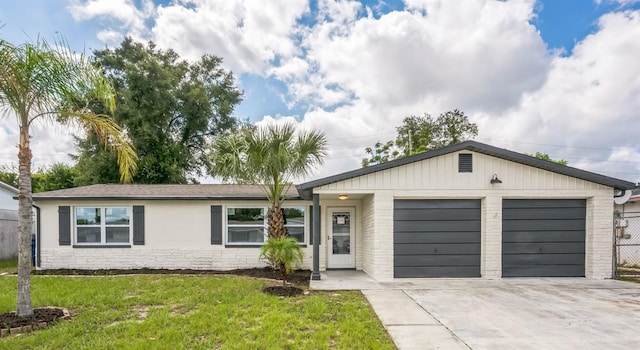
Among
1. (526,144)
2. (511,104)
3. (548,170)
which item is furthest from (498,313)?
(526,144)

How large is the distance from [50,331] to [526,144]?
29.0 metres

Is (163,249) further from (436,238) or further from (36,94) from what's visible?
(436,238)

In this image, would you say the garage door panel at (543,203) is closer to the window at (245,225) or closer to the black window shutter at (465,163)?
the black window shutter at (465,163)

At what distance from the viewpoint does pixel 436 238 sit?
27.7ft

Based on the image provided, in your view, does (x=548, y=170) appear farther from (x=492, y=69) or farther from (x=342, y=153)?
(x=342, y=153)

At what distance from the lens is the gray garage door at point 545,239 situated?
838 centimetres

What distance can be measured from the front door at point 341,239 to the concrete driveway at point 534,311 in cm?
263

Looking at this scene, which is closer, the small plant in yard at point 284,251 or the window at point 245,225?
the small plant in yard at point 284,251

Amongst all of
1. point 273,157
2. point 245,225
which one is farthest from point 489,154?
point 245,225

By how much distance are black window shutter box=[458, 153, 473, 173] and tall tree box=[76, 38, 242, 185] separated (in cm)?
1507

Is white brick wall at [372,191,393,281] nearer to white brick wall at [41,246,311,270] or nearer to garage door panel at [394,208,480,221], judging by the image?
garage door panel at [394,208,480,221]

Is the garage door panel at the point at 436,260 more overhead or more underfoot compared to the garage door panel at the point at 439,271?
more overhead

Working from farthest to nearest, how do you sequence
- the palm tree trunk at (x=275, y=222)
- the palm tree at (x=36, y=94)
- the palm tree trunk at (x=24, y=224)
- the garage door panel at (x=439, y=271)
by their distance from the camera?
the palm tree trunk at (x=275, y=222) → the garage door panel at (x=439, y=271) → the palm tree trunk at (x=24, y=224) → the palm tree at (x=36, y=94)

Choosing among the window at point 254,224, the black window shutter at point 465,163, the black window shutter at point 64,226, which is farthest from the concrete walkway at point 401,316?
the black window shutter at point 64,226
